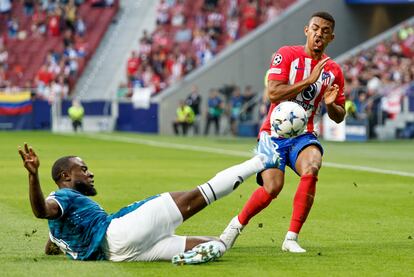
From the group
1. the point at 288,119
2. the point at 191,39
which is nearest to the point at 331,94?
the point at 288,119

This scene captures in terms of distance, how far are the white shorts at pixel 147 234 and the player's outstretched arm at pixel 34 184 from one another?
0.61 meters

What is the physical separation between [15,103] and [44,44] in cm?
675

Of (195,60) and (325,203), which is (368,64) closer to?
(195,60)

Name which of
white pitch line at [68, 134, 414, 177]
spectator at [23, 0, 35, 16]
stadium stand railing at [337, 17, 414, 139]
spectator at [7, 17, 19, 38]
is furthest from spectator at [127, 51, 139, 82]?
stadium stand railing at [337, 17, 414, 139]

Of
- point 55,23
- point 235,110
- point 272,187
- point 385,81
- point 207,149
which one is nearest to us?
point 272,187

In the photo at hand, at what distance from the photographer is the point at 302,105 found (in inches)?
426

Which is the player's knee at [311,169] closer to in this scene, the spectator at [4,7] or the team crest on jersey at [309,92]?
the team crest on jersey at [309,92]

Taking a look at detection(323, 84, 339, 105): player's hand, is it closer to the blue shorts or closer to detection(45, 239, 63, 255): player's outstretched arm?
the blue shorts

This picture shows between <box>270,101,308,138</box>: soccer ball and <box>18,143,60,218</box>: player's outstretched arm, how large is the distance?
236 centimetres

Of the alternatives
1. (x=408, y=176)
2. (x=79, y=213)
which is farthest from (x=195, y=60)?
(x=79, y=213)

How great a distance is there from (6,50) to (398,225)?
40.5 meters

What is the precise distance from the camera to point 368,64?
1672 inches

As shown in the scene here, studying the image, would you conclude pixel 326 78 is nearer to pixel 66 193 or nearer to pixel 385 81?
pixel 66 193

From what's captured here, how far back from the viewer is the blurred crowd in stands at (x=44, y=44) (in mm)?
49062
